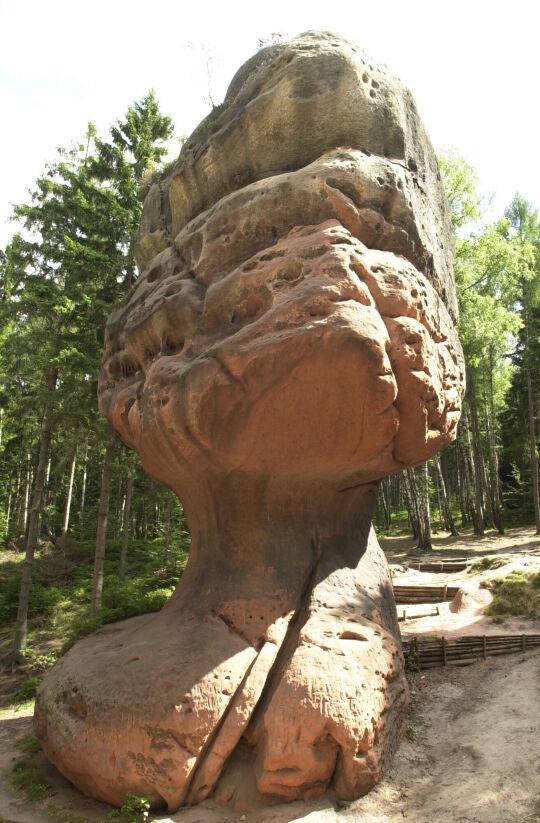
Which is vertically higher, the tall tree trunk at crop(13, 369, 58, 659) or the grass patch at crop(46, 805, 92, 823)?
the tall tree trunk at crop(13, 369, 58, 659)

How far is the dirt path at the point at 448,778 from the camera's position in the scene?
17.1 feet

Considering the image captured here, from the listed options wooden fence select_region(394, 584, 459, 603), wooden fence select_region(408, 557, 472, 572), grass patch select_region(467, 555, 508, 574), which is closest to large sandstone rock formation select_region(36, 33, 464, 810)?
wooden fence select_region(394, 584, 459, 603)

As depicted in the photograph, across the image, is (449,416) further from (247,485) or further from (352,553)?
(247,485)

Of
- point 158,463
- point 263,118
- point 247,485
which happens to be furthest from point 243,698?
point 263,118

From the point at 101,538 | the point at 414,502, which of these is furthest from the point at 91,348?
the point at 414,502

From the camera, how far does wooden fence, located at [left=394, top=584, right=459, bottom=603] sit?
1311 cm

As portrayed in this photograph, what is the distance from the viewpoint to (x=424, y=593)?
13.6 metres

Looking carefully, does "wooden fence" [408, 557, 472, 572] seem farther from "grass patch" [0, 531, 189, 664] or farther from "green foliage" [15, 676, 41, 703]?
"green foliage" [15, 676, 41, 703]

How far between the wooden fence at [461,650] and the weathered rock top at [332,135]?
18.1ft

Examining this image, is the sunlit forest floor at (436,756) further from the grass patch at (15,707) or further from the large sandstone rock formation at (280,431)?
the large sandstone rock formation at (280,431)

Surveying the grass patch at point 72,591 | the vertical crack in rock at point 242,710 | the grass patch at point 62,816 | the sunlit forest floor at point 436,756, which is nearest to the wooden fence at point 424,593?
the sunlit forest floor at point 436,756

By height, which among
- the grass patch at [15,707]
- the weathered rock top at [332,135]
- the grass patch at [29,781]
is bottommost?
the grass patch at [15,707]

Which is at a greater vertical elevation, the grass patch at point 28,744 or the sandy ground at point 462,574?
the sandy ground at point 462,574

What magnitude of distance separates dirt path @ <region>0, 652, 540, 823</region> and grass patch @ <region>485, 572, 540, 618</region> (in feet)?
8.98
